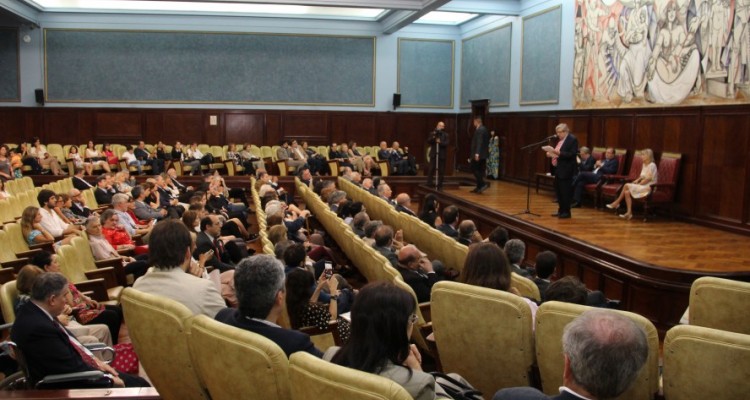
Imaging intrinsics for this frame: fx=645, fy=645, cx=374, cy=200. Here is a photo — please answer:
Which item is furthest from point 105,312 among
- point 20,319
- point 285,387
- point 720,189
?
point 720,189

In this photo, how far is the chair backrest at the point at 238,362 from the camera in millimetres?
2158

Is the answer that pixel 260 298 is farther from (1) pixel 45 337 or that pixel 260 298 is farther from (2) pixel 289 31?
(2) pixel 289 31

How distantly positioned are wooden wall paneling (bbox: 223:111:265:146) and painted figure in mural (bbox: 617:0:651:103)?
955 centimetres

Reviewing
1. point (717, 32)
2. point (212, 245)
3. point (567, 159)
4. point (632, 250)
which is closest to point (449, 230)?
point (632, 250)

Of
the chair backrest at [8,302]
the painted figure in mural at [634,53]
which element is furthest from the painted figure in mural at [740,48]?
the chair backrest at [8,302]

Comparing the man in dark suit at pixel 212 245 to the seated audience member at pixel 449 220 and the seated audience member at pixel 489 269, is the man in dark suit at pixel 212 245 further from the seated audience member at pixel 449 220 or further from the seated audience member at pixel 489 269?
the seated audience member at pixel 489 269

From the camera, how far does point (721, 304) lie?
3.25m

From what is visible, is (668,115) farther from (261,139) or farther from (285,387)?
(261,139)

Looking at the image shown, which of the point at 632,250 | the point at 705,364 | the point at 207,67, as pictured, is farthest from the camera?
the point at 207,67

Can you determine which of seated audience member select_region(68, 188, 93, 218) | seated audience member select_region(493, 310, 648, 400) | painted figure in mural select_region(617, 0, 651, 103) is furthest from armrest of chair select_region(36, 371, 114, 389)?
painted figure in mural select_region(617, 0, 651, 103)

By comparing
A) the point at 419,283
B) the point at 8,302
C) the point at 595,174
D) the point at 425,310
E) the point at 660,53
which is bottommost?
the point at 425,310

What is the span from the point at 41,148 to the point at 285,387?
14205 mm

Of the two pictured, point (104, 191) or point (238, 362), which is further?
point (104, 191)

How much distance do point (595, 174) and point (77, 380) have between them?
8595 mm
